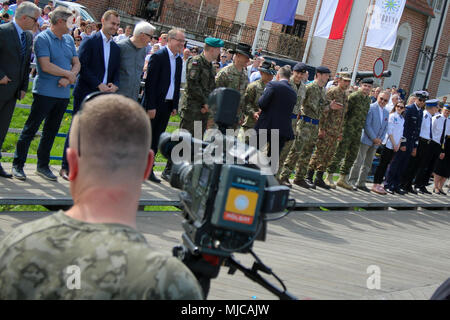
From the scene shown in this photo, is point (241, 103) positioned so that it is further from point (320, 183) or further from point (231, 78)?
point (320, 183)

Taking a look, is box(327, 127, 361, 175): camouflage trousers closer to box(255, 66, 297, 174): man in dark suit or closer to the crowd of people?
the crowd of people

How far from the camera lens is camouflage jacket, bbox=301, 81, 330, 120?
11758mm

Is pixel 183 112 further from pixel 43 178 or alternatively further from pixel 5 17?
pixel 5 17

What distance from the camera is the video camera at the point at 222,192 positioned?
10.6 ft

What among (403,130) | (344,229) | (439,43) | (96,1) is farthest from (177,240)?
(439,43)

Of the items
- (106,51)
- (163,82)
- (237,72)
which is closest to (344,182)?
(237,72)

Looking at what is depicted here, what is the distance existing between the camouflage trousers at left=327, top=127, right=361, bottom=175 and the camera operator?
37.7ft

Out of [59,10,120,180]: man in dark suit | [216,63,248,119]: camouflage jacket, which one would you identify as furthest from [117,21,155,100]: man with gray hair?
[216,63,248,119]: camouflage jacket

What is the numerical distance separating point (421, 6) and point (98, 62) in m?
29.8

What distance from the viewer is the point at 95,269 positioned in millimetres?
1782

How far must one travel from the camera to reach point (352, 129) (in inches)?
517

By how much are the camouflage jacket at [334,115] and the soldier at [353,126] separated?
385mm

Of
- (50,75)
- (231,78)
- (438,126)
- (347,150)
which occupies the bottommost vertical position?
(347,150)

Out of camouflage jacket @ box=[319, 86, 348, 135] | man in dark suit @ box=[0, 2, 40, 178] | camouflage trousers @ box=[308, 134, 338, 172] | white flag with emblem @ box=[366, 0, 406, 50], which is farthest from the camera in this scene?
white flag with emblem @ box=[366, 0, 406, 50]
